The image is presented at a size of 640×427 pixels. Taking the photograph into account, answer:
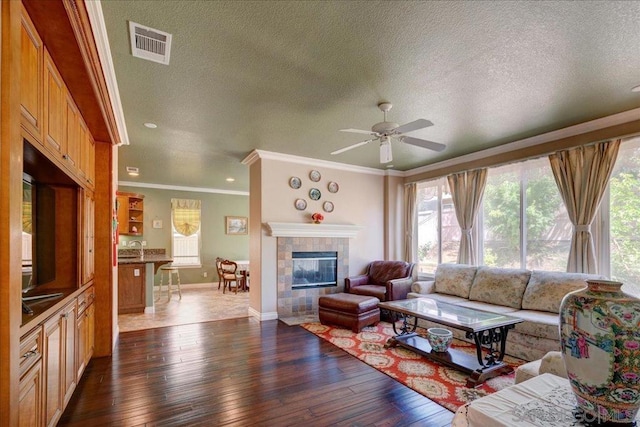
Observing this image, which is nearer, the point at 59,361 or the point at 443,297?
the point at 59,361

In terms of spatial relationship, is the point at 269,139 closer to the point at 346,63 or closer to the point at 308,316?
the point at 346,63

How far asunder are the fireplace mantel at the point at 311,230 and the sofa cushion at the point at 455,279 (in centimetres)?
174

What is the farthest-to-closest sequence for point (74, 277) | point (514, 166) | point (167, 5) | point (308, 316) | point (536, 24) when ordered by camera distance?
point (308, 316), point (514, 166), point (74, 277), point (536, 24), point (167, 5)

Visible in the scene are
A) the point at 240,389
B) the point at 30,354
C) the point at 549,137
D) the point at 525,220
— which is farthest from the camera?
the point at 525,220

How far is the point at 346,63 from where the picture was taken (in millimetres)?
2557

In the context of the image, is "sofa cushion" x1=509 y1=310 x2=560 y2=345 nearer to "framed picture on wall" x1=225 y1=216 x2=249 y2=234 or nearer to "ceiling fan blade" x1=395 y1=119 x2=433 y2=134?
"ceiling fan blade" x1=395 y1=119 x2=433 y2=134

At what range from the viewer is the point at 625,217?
362 centimetres

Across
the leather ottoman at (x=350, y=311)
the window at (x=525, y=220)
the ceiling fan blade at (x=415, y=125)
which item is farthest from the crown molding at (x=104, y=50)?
the window at (x=525, y=220)

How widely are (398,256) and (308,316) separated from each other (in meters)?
2.45

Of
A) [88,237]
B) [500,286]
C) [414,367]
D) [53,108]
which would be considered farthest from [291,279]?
[53,108]

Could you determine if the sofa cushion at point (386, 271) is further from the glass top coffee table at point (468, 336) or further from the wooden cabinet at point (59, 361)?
the wooden cabinet at point (59, 361)

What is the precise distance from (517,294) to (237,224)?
7.29 metres

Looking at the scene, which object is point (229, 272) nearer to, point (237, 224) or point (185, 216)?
point (237, 224)

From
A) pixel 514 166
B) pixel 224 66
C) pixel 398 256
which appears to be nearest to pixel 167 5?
pixel 224 66
